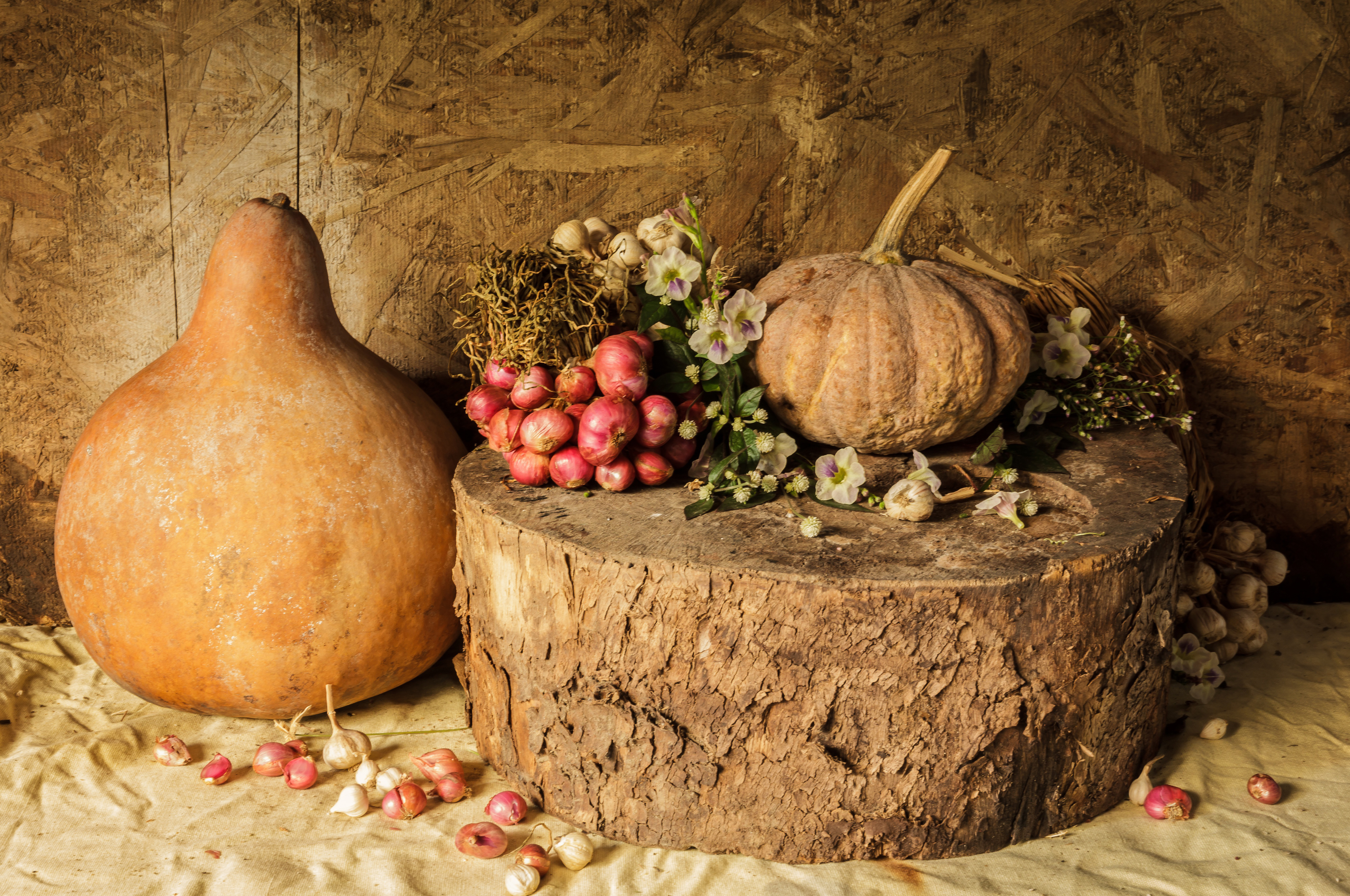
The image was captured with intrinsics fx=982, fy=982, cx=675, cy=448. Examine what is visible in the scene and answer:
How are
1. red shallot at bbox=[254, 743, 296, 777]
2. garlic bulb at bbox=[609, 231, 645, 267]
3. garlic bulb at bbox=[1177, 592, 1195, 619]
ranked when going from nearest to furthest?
red shallot at bbox=[254, 743, 296, 777] < garlic bulb at bbox=[609, 231, 645, 267] < garlic bulb at bbox=[1177, 592, 1195, 619]

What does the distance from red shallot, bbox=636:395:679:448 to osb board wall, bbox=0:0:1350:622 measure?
69 centimetres

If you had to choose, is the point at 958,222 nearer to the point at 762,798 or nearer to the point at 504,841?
the point at 762,798

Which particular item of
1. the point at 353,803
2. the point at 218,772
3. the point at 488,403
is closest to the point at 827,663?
the point at 488,403

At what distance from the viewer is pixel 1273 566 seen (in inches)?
106

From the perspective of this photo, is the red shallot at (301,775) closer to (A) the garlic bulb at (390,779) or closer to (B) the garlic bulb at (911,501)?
(A) the garlic bulb at (390,779)

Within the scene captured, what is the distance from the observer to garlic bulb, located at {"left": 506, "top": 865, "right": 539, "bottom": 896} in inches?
68.9

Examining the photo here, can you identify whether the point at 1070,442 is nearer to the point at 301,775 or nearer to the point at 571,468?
the point at 571,468

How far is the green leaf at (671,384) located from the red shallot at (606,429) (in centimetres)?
12

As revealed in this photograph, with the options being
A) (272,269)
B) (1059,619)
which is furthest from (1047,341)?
(272,269)

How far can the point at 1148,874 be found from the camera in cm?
182

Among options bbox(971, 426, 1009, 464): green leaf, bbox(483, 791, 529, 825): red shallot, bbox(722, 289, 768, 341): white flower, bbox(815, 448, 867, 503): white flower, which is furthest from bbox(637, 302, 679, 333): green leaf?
bbox(483, 791, 529, 825): red shallot

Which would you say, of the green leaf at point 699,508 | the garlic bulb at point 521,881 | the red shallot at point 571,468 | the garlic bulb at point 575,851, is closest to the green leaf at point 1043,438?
the green leaf at point 699,508

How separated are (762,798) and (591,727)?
0.34m

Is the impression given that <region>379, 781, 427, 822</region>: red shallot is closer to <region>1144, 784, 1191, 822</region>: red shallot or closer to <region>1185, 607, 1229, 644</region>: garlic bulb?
<region>1144, 784, 1191, 822</region>: red shallot
